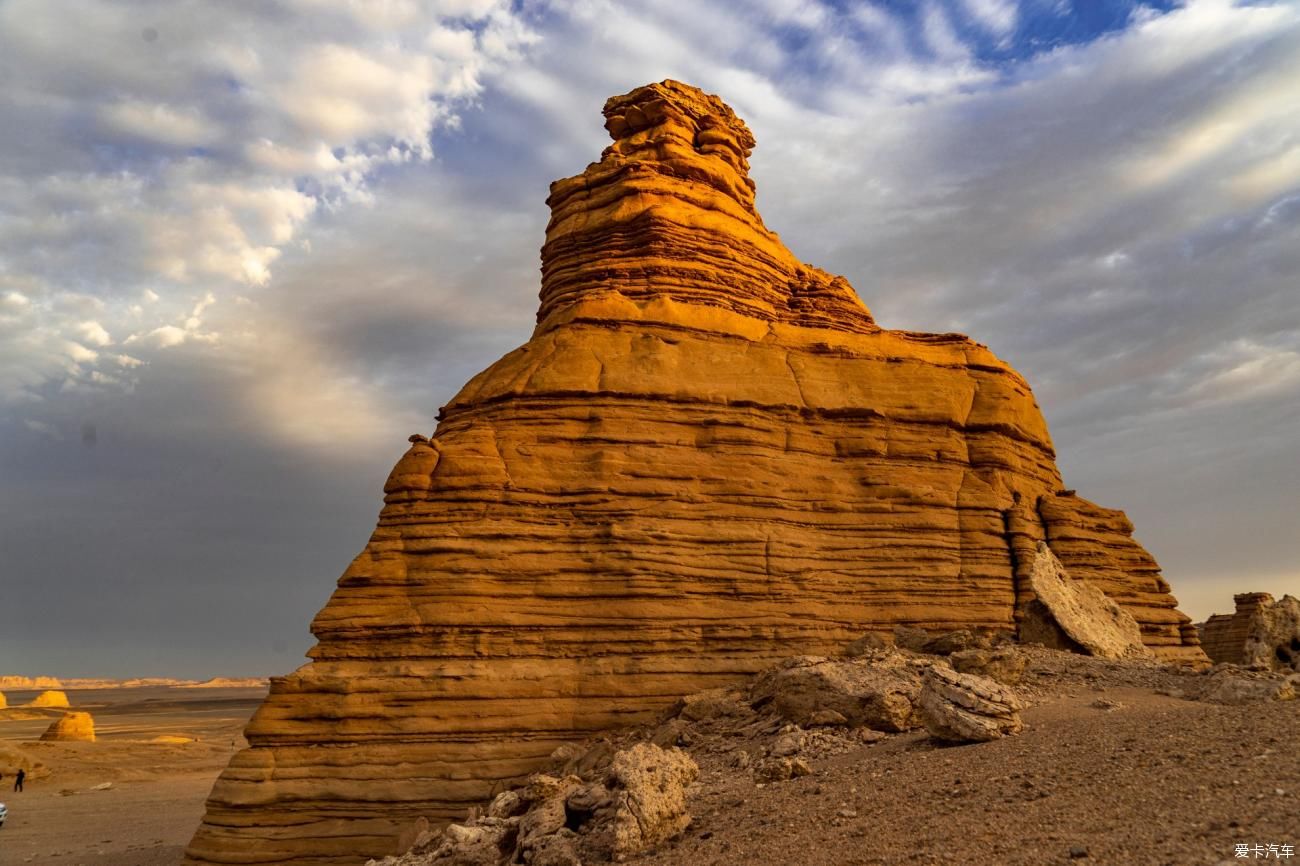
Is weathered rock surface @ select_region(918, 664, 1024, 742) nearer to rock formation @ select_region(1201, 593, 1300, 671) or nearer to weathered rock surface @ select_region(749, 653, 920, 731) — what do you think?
weathered rock surface @ select_region(749, 653, 920, 731)

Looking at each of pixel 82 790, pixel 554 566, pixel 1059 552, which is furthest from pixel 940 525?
pixel 82 790

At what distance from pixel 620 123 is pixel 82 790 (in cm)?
4205

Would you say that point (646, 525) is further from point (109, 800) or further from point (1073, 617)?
point (109, 800)

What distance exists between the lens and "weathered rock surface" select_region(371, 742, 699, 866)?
1119cm

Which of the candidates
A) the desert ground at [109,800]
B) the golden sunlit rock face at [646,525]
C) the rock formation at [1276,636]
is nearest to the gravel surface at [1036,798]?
the golden sunlit rock face at [646,525]

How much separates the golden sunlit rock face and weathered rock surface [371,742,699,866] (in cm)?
394

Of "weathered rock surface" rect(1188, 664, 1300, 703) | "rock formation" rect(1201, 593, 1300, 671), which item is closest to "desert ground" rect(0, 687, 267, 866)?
"weathered rock surface" rect(1188, 664, 1300, 703)

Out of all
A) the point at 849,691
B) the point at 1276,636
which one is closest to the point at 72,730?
the point at 849,691

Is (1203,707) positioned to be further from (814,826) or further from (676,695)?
(676,695)

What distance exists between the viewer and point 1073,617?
22.4 m

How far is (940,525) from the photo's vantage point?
2228 cm

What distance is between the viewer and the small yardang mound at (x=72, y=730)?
61531 mm

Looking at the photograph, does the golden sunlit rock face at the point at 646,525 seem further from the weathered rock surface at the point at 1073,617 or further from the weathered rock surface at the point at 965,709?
the weathered rock surface at the point at 965,709

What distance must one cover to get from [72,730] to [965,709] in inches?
2736
